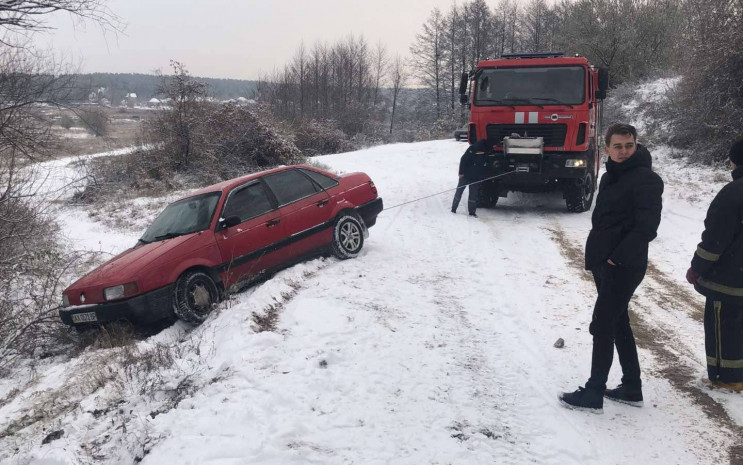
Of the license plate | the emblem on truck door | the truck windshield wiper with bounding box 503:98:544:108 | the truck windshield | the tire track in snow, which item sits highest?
the truck windshield

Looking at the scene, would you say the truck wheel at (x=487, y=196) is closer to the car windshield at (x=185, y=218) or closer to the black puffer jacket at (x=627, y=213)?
the car windshield at (x=185, y=218)

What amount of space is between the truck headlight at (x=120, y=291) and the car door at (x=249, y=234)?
1090 mm

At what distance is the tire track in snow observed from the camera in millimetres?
3291

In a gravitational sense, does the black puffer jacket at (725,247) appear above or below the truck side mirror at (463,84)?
below

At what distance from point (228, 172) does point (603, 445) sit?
1782 cm

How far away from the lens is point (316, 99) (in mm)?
50594

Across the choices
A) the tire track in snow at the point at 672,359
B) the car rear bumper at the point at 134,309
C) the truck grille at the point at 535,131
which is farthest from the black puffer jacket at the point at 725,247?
the truck grille at the point at 535,131

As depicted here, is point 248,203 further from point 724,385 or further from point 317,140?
point 317,140

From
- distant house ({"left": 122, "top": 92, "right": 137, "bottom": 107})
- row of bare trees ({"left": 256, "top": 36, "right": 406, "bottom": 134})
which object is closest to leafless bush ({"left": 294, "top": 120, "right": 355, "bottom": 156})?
row of bare trees ({"left": 256, "top": 36, "right": 406, "bottom": 134})

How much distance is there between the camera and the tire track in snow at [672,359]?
3.29 m

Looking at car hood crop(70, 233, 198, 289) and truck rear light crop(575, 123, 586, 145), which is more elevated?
truck rear light crop(575, 123, 586, 145)

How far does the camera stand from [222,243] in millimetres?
6332

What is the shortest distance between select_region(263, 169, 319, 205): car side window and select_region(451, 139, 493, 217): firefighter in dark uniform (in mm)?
4186

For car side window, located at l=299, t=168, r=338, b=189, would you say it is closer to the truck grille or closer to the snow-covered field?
the snow-covered field
